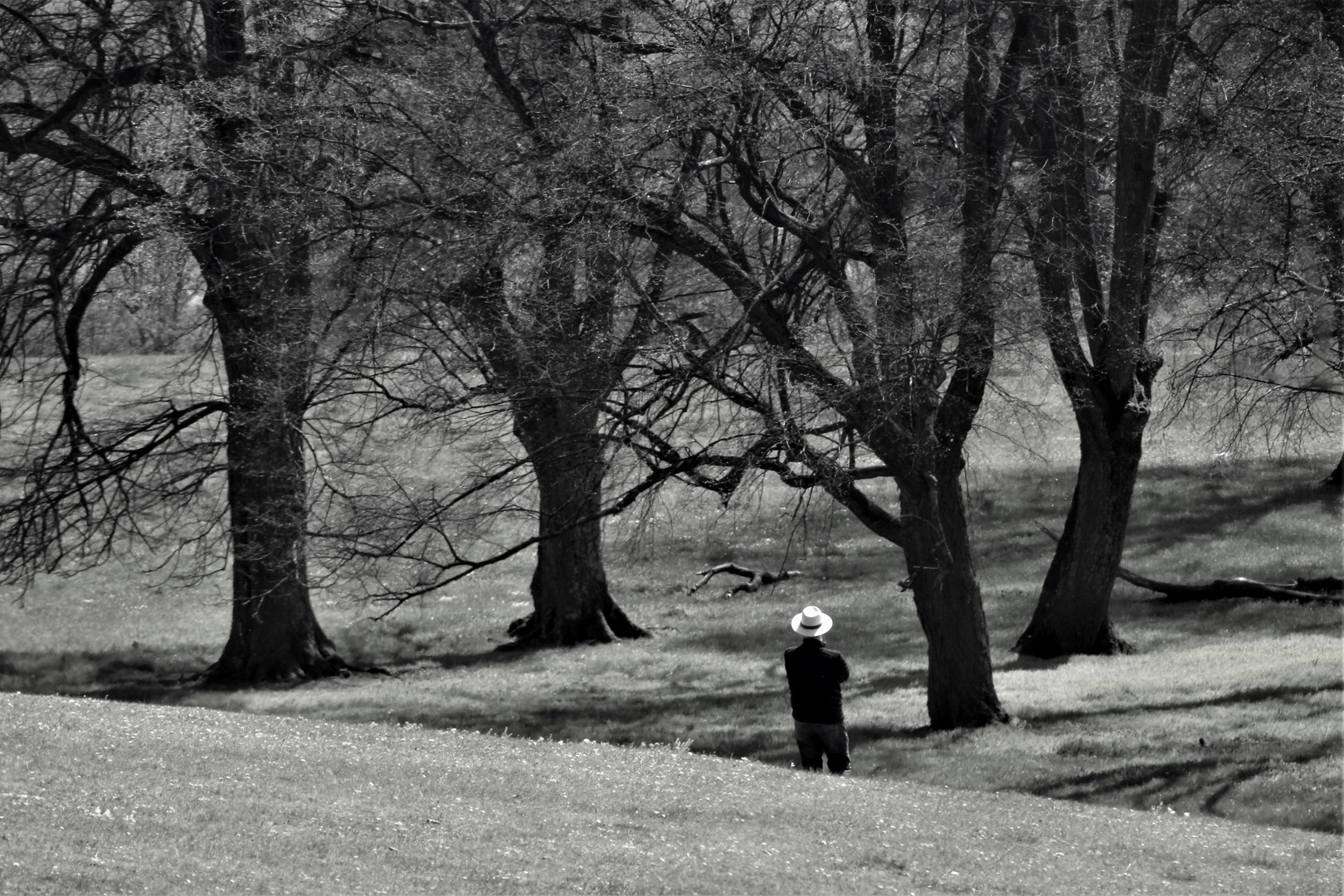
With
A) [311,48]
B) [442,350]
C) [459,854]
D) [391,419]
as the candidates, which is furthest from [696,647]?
[459,854]

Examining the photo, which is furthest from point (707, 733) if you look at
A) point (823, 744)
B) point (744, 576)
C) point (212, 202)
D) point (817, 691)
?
point (744, 576)

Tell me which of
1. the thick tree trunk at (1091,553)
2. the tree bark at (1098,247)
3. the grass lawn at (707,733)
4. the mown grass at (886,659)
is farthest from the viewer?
the thick tree trunk at (1091,553)

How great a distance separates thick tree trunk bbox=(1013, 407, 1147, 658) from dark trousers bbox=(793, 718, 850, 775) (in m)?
8.28

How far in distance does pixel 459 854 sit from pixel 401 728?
6146 mm

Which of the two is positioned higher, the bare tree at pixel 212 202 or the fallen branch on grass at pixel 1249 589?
the bare tree at pixel 212 202

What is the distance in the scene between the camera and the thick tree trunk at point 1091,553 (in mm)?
20531

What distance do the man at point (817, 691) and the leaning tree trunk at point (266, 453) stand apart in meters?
5.13

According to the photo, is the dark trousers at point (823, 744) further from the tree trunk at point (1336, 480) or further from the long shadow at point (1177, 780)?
the tree trunk at point (1336, 480)

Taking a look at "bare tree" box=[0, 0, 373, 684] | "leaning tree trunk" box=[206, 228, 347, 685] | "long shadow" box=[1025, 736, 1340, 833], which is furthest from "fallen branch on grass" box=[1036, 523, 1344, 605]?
"bare tree" box=[0, 0, 373, 684]

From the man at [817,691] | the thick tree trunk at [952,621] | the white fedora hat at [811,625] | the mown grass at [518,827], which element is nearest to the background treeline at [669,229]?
the thick tree trunk at [952,621]

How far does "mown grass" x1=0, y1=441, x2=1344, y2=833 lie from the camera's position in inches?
598

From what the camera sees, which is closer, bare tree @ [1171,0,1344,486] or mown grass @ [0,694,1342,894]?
mown grass @ [0,694,1342,894]

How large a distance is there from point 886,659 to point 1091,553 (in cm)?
352

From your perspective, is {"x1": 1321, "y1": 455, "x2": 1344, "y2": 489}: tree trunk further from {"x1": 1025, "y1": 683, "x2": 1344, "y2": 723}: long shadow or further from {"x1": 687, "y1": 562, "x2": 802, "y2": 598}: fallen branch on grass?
{"x1": 1025, "y1": 683, "x2": 1344, "y2": 723}: long shadow
